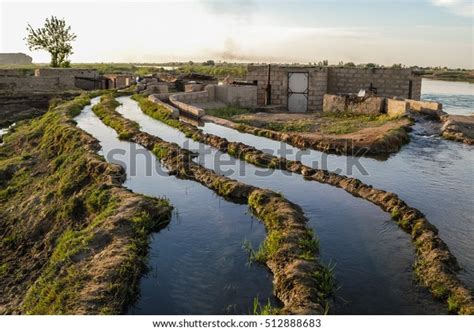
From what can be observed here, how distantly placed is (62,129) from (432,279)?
17670 mm

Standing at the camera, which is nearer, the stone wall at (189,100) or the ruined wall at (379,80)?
the stone wall at (189,100)

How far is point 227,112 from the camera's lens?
29031 millimetres

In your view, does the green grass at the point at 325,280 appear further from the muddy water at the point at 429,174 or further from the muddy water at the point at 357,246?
the muddy water at the point at 429,174

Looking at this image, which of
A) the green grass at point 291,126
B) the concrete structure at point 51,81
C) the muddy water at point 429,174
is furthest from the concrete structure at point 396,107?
the concrete structure at point 51,81

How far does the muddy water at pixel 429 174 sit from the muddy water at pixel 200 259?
12.3ft

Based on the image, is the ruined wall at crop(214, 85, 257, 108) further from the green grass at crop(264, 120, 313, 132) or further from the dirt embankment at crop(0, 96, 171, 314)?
the dirt embankment at crop(0, 96, 171, 314)

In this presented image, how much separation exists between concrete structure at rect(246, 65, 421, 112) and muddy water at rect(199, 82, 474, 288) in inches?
410

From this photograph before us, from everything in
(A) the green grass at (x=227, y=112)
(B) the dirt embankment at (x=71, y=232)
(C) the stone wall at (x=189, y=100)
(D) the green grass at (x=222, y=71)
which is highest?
(D) the green grass at (x=222, y=71)

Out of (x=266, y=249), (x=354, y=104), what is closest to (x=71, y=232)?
(x=266, y=249)

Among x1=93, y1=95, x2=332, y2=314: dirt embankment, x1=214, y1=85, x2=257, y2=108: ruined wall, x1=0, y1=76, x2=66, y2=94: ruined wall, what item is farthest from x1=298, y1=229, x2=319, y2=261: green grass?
x1=0, y1=76, x2=66, y2=94: ruined wall

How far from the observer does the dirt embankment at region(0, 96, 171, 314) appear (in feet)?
24.3

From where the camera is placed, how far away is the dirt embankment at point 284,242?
6988 millimetres

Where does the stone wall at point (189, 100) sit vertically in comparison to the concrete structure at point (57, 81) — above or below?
below

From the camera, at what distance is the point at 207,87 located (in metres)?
32.8
